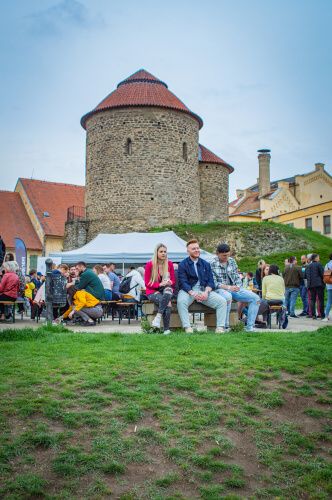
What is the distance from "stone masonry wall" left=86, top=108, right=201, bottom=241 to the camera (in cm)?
4066

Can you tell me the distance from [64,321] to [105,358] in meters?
7.16

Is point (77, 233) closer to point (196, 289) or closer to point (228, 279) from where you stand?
point (228, 279)

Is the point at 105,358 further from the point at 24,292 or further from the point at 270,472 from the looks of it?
the point at 24,292

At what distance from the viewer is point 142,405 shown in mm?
6230

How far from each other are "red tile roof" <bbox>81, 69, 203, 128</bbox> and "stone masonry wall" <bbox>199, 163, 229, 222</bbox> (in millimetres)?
3575

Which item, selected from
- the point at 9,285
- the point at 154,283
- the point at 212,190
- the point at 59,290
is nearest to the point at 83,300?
the point at 59,290

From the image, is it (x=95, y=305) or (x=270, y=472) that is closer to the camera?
(x=270, y=472)

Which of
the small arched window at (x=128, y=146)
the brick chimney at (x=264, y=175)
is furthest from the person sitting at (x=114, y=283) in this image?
the brick chimney at (x=264, y=175)

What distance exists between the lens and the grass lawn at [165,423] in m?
5.14

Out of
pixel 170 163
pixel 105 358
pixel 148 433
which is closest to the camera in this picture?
pixel 148 433

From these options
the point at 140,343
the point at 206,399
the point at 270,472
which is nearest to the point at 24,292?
the point at 140,343

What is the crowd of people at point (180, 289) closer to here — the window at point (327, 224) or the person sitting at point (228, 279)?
the person sitting at point (228, 279)

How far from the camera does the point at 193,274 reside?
34.4ft

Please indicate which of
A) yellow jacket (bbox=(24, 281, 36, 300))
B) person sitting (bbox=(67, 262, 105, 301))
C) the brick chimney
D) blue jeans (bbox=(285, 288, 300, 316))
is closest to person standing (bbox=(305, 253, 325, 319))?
blue jeans (bbox=(285, 288, 300, 316))
